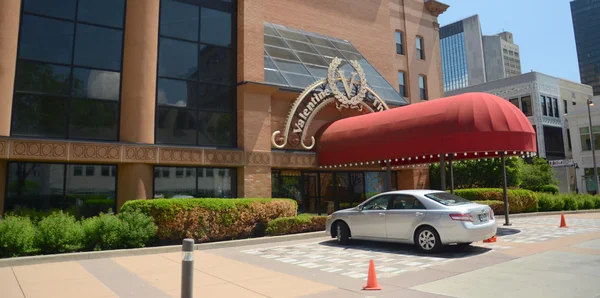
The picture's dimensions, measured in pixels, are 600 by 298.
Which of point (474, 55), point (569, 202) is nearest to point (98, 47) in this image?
point (569, 202)

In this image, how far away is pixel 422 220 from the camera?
34.3ft

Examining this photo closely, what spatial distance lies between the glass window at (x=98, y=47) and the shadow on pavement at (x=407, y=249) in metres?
11.2

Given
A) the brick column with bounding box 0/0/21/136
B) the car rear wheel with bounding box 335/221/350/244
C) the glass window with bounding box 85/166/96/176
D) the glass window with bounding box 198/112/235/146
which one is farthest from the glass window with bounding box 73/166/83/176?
the car rear wheel with bounding box 335/221/350/244

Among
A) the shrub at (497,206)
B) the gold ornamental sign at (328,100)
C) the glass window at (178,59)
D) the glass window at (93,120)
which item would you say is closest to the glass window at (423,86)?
the gold ornamental sign at (328,100)

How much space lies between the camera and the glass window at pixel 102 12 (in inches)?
640

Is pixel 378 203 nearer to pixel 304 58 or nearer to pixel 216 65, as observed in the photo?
pixel 216 65

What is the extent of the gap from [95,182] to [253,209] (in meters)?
6.38

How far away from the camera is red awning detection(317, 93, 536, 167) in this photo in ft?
47.2

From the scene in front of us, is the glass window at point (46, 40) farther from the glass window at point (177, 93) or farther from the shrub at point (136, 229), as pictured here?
the shrub at point (136, 229)

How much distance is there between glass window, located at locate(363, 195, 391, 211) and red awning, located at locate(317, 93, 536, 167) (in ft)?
13.9

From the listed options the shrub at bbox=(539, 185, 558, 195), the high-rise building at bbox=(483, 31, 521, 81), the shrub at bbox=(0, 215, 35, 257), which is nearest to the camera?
the shrub at bbox=(0, 215, 35, 257)

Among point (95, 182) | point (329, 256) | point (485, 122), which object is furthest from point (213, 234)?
point (485, 122)

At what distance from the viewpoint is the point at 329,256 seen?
10.6 metres

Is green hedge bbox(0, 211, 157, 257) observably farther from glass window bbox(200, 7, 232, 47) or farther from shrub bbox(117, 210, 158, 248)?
glass window bbox(200, 7, 232, 47)
